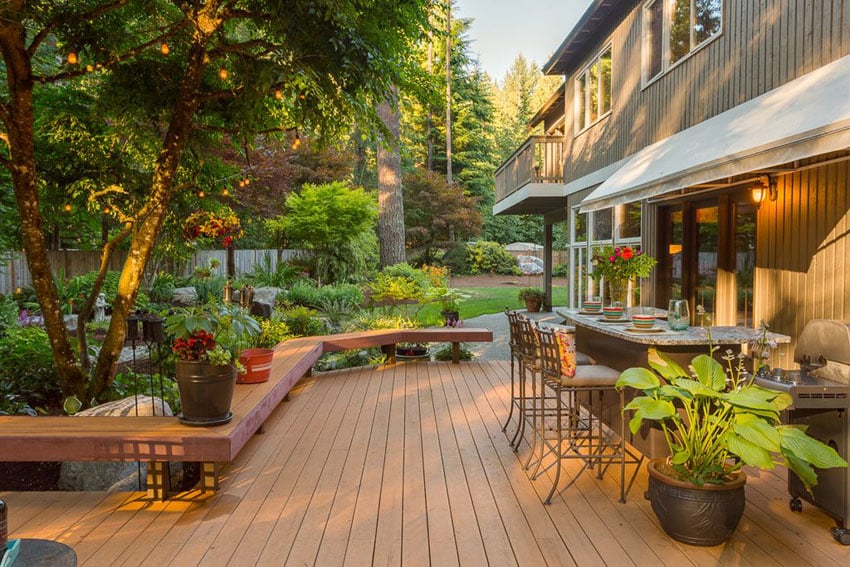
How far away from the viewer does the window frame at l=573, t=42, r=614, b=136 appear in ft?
31.1

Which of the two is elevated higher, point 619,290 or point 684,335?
point 619,290

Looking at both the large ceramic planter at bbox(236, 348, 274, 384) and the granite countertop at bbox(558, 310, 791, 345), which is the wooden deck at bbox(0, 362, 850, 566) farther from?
the granite countertop at bbox(558, 310, 791, 345)

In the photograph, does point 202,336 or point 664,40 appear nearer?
point 202,336

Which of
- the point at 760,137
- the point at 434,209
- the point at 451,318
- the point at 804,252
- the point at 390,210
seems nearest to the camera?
the point at 760,137

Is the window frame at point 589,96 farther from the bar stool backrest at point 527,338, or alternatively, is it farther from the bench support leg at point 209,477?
the bench support leg at point 209,477

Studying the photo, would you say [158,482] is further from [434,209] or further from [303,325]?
[434,209]

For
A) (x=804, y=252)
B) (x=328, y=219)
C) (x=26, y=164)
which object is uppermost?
(x=328, y=219)

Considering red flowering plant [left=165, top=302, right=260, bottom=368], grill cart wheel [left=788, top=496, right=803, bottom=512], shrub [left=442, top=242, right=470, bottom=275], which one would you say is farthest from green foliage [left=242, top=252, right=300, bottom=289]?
grill cart wheel [left=788, top=496, right=803, bottom=512]

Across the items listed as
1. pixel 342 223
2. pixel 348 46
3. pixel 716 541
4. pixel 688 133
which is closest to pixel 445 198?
pixel 342 223

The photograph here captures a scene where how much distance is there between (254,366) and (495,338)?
708 cm

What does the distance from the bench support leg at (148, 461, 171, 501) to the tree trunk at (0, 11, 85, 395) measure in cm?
147

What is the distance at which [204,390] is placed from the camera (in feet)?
11.1

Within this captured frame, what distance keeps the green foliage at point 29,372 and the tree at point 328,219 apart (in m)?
8.42

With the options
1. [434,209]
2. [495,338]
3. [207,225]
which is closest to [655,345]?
[207,225]
